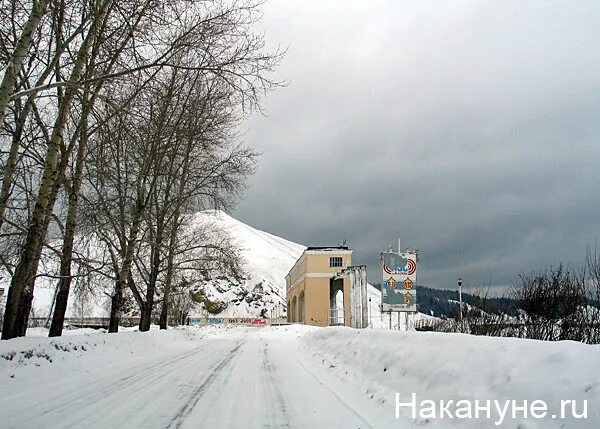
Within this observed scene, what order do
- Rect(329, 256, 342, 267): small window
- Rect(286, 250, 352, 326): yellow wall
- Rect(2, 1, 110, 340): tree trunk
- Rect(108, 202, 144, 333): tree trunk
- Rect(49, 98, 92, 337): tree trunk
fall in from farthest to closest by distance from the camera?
1. Rect(329, 256, 342, 267): small window
2. Rect(286, 250, 352, 326): yellow wall
3. Rect(108, 202, 144, 333): tree trunk
4. Rect(49, 98, 92, 337): tree trunk
5. Rect(2, 1, 110, 340): tree trunk

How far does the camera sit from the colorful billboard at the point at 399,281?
23.8 m

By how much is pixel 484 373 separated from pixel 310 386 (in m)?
4.40

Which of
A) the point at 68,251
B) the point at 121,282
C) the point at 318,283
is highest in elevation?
the point at 318,283

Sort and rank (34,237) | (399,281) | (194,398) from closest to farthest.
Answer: (194,398)
(34,237)
(399,281)

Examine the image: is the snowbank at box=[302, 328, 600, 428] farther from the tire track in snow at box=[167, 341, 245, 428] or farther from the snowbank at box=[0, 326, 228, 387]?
the snowbank at box=[0, 326, 228, 387]

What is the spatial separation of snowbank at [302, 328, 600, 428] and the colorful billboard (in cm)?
1378

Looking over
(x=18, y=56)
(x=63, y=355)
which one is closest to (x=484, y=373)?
(x=18, y=56)

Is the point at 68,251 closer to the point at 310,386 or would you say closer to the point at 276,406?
the point at 310,386

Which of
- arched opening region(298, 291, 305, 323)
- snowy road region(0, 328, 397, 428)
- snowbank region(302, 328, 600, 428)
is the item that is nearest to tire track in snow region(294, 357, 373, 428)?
snowy road region(0, 328, 397, 428)

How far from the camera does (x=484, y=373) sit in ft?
19.4

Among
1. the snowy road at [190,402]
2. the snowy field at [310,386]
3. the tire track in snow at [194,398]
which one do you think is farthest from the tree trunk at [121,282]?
the snowy road at [190,402]

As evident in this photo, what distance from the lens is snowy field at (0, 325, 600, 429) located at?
5094 mm

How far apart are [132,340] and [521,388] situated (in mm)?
16521

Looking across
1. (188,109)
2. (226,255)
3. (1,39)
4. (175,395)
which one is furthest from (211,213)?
(175,395)
